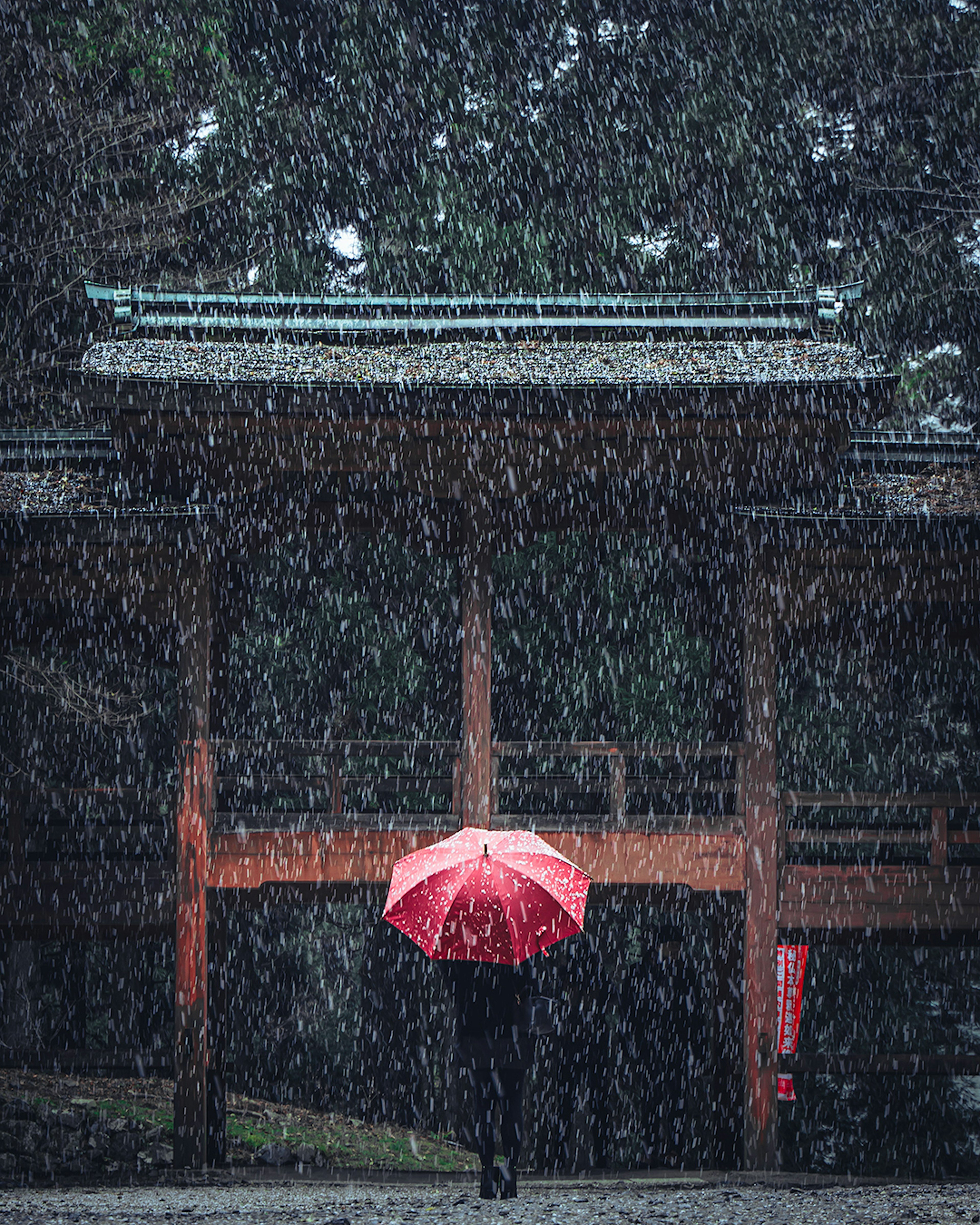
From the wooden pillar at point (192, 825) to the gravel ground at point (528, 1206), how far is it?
0.95 metres

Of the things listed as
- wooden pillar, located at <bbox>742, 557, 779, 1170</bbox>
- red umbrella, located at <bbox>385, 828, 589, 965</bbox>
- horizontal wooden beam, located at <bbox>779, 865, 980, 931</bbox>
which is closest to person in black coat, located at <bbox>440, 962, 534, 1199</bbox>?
red umbrella, located at <bbox>385, 828, 589, 965</bbox>

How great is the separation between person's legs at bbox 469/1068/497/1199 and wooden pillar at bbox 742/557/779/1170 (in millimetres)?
2777

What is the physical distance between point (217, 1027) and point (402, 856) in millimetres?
3086

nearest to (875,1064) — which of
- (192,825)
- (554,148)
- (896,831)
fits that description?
(896,831)

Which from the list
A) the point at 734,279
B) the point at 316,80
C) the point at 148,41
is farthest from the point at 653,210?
the point at 148,41

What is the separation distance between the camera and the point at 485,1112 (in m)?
5.59

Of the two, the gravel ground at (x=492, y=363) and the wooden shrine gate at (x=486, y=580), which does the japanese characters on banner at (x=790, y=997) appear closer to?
the wooden shrine gate at (x=486, y=580)

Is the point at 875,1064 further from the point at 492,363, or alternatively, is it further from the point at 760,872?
the point at 492,363

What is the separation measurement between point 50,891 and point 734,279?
36.8 feet

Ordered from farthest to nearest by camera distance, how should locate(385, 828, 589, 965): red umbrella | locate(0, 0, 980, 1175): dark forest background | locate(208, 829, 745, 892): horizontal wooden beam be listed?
locate(0, 0, 980, 1175): dark forest background, locate(208, 829, 745, 892): horizontal wooden beam, locate(385, 828, 589, 965): red umbrella

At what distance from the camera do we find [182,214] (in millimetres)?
14164

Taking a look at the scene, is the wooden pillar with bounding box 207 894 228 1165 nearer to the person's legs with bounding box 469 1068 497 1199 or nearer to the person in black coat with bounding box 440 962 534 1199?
the person's legs with bounding box 469 1068 497 1199

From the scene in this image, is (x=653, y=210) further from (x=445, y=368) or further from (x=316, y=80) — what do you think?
(x=445, y=368)

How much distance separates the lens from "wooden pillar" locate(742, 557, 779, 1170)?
27.1 ft
